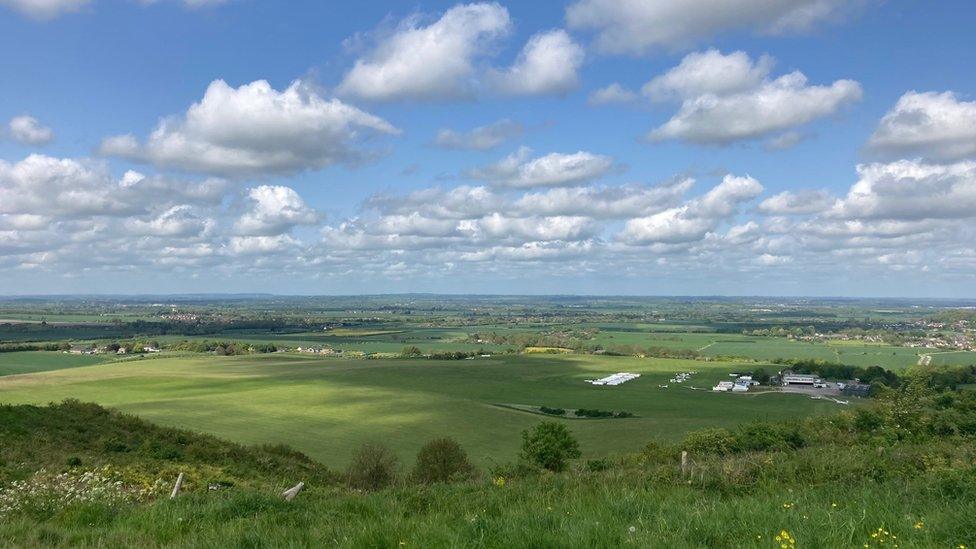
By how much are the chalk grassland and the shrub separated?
12.0 m

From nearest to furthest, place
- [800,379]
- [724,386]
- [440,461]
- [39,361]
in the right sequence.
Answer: [440,461] < [724,386] < [800,379] < [39,361]

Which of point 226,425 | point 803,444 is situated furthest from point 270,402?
point 803,444

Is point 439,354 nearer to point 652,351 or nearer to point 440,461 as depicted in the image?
point 652,351

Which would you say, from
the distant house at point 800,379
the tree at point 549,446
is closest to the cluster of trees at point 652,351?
the distant house at point 800,379

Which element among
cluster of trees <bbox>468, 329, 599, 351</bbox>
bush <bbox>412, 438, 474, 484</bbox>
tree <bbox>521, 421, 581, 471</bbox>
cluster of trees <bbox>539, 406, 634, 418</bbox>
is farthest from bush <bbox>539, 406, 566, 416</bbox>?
cluster of trees <bbox>468, 329, 599, 351</bbox>

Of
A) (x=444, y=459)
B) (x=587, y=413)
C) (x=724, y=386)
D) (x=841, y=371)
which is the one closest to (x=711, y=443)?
(x=444, y=459)

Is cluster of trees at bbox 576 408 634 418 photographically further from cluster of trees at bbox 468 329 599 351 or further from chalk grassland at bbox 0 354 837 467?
cluster of trees at bbox 468 329 599 351

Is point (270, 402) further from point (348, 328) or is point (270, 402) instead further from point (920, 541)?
point (348, 328)

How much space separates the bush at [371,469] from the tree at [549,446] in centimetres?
765

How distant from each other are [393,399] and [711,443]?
51.2 metres

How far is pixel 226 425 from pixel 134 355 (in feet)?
266

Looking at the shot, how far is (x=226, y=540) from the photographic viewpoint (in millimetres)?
6020

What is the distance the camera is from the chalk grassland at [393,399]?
4925 cm

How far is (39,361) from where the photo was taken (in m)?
97.9
